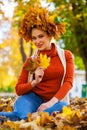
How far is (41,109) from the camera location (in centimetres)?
493

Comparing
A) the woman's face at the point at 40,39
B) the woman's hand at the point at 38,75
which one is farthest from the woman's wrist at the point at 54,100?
the woman's face at the point at 40,39

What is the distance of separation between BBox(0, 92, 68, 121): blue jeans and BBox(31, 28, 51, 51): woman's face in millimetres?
520

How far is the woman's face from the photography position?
16.9ft

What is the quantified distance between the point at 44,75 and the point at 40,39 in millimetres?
388

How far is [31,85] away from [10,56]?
47366 millimetres

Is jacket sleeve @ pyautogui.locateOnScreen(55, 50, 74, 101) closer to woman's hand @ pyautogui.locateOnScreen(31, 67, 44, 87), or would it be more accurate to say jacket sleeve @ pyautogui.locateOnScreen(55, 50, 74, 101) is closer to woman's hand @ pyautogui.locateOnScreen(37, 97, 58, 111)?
woman's hand @ pyautogui.locateOnScreen(37, 97, 58, 111)

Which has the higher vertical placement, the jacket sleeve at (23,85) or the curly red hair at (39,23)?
the curly red hair at (39,23)

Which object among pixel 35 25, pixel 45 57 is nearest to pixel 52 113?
pixel 45 57

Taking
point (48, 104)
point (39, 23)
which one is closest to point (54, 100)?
point (48, 104)

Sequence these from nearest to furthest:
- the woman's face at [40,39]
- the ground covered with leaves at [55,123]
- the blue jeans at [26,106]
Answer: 1. the ground covered with leaves at [55,123]
2. the blue jeans at [26,106]
3. the woman's face at [40,39]

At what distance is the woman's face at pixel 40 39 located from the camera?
203 inches

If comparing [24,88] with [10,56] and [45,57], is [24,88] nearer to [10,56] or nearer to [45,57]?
[45,57]

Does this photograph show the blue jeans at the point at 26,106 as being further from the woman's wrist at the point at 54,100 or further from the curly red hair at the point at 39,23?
the curly red hair at the point at 39,23

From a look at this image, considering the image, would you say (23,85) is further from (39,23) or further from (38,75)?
(39,23)
